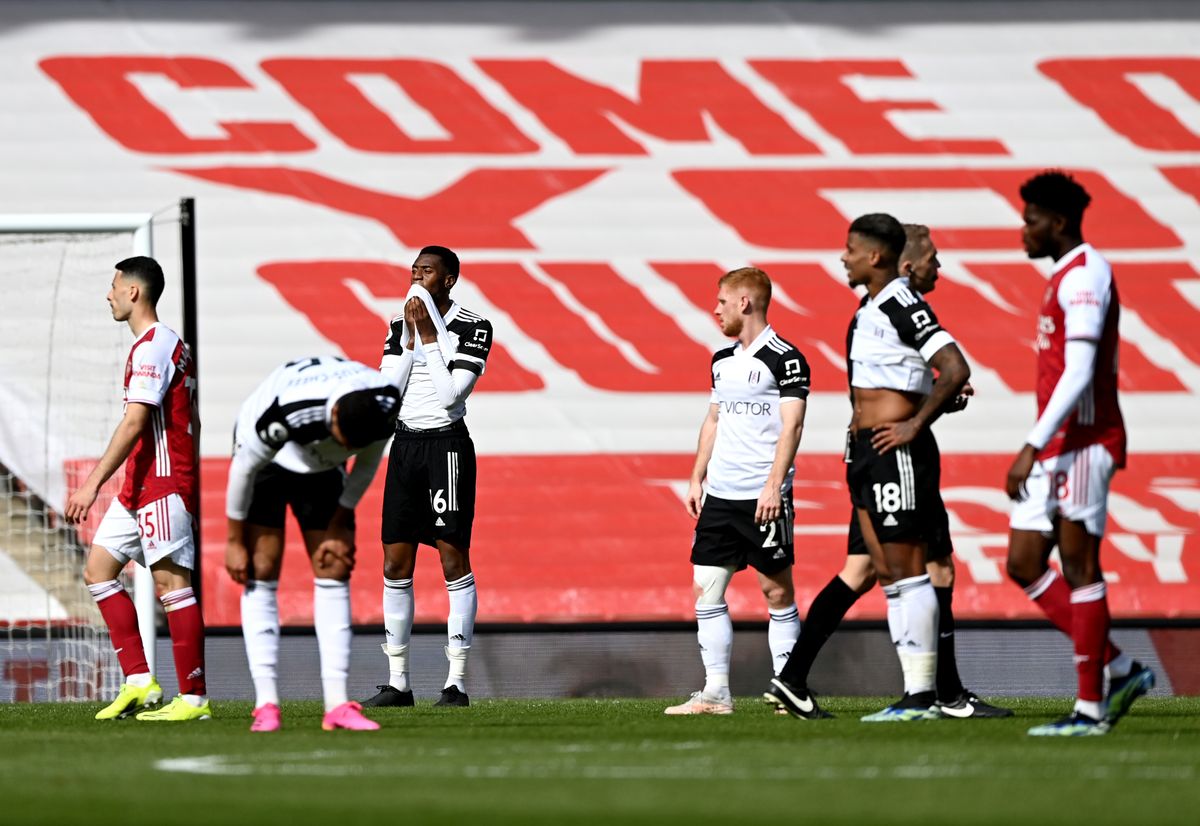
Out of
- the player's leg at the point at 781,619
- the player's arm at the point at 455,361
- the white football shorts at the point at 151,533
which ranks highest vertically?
the player's arm at the point at 455,361

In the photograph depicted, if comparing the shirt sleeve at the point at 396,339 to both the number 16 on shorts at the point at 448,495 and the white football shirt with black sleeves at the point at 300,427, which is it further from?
the white football shirt with black sleeves at the point at 300,427

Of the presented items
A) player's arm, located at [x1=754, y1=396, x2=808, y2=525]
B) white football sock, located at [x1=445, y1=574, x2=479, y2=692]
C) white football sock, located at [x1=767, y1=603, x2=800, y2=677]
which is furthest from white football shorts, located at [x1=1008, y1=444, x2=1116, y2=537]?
white football sock, located at [x1=445, y1=574, x2=479, y2=692]

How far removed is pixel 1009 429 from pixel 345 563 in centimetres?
667

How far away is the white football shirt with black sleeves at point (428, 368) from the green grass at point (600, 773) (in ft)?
6.17

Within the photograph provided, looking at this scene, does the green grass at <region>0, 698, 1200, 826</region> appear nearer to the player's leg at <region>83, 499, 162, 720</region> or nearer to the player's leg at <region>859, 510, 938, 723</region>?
the player's leg at <region>859, 510, 938, 723</region>

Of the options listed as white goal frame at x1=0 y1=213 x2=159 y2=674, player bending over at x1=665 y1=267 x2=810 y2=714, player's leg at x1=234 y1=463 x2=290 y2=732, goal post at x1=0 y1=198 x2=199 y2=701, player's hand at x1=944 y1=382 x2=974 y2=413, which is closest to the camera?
player's leg at x1=234 y1=463 x2=290 y2=732

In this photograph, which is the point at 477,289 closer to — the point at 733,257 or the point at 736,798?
the point at 733,257

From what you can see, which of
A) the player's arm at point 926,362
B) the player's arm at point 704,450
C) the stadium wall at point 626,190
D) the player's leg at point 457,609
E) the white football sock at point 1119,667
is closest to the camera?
the white football sock at point 1119,667

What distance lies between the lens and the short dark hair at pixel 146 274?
7.89 metres

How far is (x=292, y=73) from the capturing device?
12516 mm

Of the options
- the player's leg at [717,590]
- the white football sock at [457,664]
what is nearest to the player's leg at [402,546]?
the white football sock at [457,664]

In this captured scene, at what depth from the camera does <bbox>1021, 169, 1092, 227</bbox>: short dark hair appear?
652 centimetres

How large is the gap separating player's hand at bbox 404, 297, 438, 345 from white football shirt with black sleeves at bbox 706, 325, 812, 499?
1381 millimetres

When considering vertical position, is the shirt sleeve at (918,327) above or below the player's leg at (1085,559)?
above
